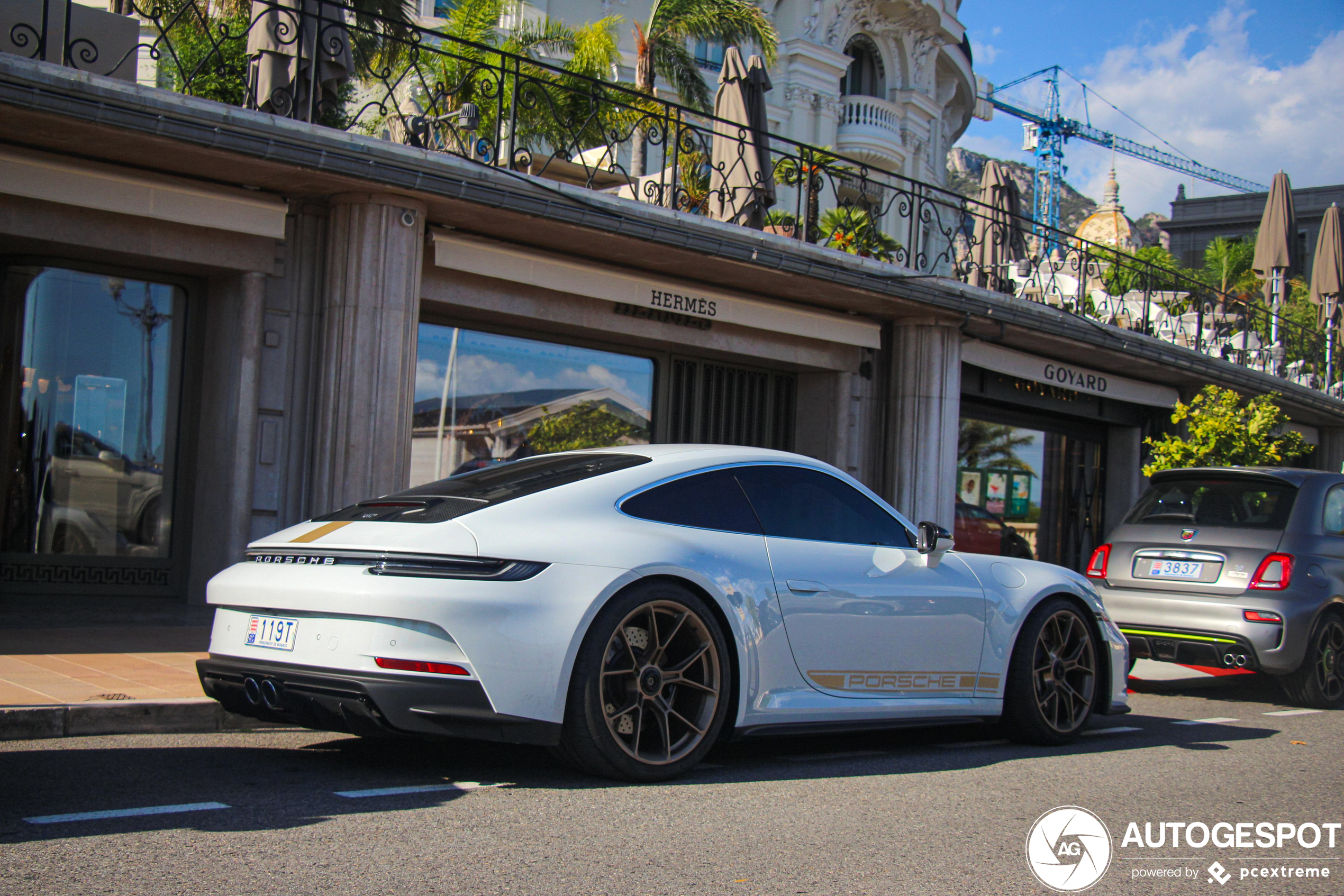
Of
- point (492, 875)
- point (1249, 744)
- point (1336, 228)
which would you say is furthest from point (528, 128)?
point (492, 875)

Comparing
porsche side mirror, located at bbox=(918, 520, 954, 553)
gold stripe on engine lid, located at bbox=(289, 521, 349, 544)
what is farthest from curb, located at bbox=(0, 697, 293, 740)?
porsche side mirror, located at bbox=(918, 520, 954, 553)

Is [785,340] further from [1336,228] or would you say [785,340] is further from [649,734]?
[1336,228]

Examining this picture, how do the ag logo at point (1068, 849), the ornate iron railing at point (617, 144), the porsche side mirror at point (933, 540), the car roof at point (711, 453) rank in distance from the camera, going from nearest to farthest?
the ag logo at point (1068, 849) → the car roof at point (711, 453) → the porsche side mirror at point (933, 540) → the ornate iron railing at point (617, 144)

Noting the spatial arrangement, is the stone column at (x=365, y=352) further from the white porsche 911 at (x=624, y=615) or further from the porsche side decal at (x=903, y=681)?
the porsche side decal at (x=903, y=681)

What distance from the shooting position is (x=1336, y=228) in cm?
2470

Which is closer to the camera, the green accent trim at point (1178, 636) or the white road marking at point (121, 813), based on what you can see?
the white road marking at point (121, 813)

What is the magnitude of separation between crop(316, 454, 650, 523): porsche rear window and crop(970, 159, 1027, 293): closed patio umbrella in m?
10.4

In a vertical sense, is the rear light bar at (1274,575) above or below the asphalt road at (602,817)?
above

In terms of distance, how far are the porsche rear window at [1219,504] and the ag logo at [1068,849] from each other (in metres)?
5.15

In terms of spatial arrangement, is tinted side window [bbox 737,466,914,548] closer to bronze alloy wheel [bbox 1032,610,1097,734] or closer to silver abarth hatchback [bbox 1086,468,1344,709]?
bronze alloy wheel [bbox 1032,610,1097,734]

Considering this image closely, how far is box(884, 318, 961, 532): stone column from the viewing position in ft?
45.5

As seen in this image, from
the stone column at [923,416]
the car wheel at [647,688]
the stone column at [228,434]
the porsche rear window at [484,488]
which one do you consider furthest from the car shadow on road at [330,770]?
the stone column at [923,416]

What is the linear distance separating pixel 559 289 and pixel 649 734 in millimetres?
6567

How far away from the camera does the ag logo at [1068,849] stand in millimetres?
3682
